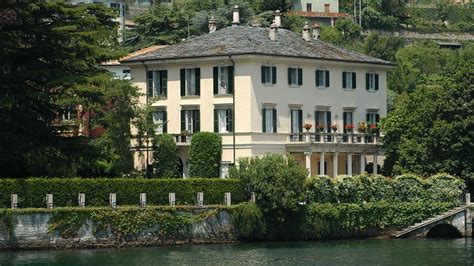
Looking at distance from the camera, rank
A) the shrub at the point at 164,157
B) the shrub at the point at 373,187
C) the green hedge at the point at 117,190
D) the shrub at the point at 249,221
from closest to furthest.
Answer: the green hedge at the point at 117,190 < the shrub at the point at 249,221 < the shrub at the point at 373,187 < the shrub at the point at 164,157

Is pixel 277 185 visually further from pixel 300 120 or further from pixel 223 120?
pixel 300 120

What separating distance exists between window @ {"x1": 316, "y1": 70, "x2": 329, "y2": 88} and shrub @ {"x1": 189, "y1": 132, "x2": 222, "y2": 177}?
953 centimetres

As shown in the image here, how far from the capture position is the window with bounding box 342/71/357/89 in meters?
111

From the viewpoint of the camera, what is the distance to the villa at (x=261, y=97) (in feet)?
340

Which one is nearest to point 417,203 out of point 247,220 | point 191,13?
point 247,220

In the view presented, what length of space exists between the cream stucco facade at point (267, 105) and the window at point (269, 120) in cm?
27

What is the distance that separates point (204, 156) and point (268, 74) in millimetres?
6952

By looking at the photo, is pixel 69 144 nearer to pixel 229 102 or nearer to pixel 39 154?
pixel 39 154

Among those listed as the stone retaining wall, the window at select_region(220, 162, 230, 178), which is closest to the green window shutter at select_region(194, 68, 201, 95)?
the window at select_region(220, 162, 230, 178)

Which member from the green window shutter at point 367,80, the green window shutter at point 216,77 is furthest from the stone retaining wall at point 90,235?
the green window shutter at point 367,80

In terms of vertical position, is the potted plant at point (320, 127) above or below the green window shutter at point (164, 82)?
below

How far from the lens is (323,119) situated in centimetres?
10881

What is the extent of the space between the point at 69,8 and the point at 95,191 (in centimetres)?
1065

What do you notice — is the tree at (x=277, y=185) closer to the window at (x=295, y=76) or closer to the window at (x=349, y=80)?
the window at (x=295, y=76)
